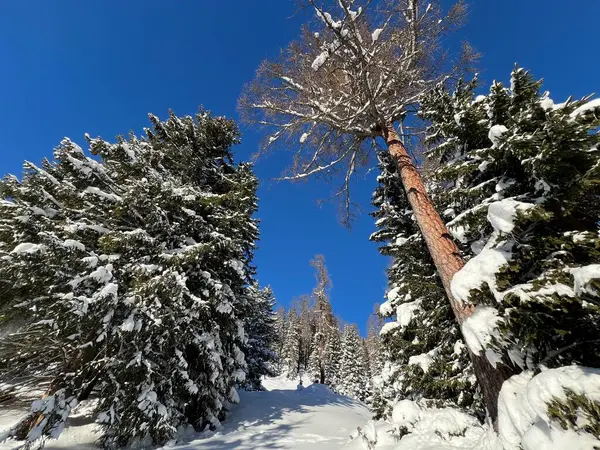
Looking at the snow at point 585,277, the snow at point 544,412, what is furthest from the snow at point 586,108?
the snow at point 544,412

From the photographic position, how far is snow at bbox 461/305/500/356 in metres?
2.97

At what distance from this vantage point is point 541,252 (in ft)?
10.4

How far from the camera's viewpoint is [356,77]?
6.30 m

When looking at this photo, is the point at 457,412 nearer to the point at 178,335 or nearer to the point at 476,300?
the point at 476,300

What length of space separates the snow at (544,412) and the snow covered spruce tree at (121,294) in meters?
6.10

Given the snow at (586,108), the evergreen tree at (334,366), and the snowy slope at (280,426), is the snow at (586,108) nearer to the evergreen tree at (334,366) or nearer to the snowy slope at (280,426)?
the snowy slope at (280,426)

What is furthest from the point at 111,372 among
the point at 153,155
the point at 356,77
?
the point at 356,77

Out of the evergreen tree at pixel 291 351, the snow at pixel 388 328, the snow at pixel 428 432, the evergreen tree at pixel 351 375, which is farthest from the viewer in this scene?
the evergreen tree at pixel 291 351

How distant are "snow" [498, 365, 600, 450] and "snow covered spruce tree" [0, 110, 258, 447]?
6.10 meters

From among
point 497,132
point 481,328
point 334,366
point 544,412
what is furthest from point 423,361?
point 334,366

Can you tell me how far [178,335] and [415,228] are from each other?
7.00 m

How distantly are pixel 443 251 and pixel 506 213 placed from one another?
1719 mm

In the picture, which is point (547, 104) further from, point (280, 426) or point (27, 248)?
point (27, 248)

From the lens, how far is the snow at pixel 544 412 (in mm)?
2143
